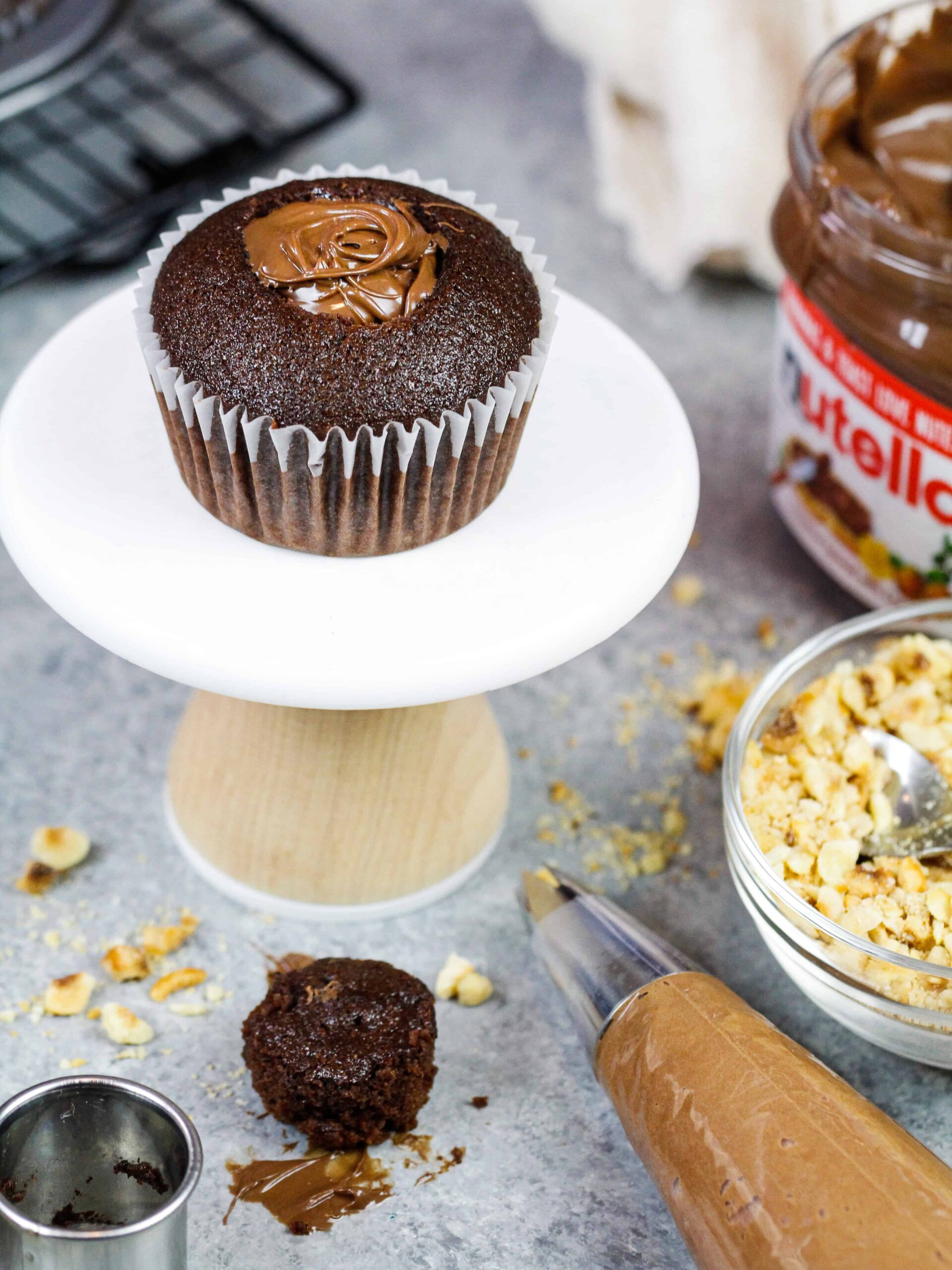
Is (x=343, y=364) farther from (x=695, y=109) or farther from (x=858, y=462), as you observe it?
(x=695, y=109)

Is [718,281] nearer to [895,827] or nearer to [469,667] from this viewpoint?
[895,827]

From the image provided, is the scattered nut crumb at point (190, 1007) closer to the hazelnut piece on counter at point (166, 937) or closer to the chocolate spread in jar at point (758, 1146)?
the hazelnut piece on counter at point (166, 937)

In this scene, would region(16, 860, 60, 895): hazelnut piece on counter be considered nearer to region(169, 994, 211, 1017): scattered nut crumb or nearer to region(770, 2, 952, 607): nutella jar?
region(169, 994, 211, 1017): scattered nut crumb

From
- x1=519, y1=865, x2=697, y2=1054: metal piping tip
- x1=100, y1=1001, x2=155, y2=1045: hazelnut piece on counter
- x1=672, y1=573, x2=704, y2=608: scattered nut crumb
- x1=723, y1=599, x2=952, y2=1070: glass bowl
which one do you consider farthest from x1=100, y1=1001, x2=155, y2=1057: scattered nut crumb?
x1=672, y1=573, x2=704, y2=608: scattered nut crumb

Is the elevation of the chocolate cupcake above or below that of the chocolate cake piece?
above

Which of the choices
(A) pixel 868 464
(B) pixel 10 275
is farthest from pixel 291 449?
(B) pixel 10 275

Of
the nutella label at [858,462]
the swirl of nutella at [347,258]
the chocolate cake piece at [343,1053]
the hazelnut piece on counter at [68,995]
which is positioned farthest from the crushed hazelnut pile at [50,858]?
the nutella label at [858,462]
